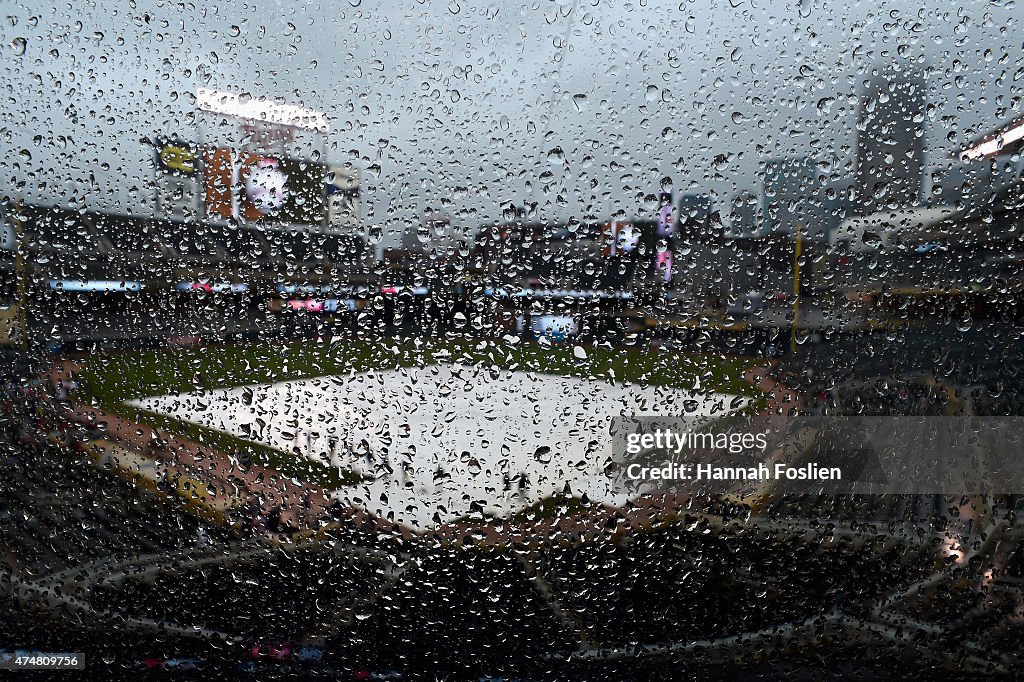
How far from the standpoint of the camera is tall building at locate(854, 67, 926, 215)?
2.82ft

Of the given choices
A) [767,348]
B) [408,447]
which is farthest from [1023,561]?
[408,447]

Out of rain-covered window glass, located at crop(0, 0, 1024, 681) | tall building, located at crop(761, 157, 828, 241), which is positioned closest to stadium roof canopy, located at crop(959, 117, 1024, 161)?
rain-covered window glass, located at crop(0, 0, 1024, 681)

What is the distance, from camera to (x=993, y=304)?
0.90 metres

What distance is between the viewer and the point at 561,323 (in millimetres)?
913

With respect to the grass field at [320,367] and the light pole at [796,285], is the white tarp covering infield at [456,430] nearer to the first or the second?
the grass field at [320,367]

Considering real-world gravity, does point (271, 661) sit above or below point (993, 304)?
below

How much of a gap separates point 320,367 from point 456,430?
0.87 feet

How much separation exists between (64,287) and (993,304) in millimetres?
1661

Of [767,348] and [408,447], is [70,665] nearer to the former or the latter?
[408,447]

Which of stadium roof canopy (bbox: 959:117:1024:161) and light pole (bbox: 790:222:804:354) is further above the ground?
stadium roof canopy (bbox: 959:117:1024:161)

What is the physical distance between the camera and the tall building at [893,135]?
2.82 ft

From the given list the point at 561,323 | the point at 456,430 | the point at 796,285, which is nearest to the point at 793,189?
the point at 796,285
